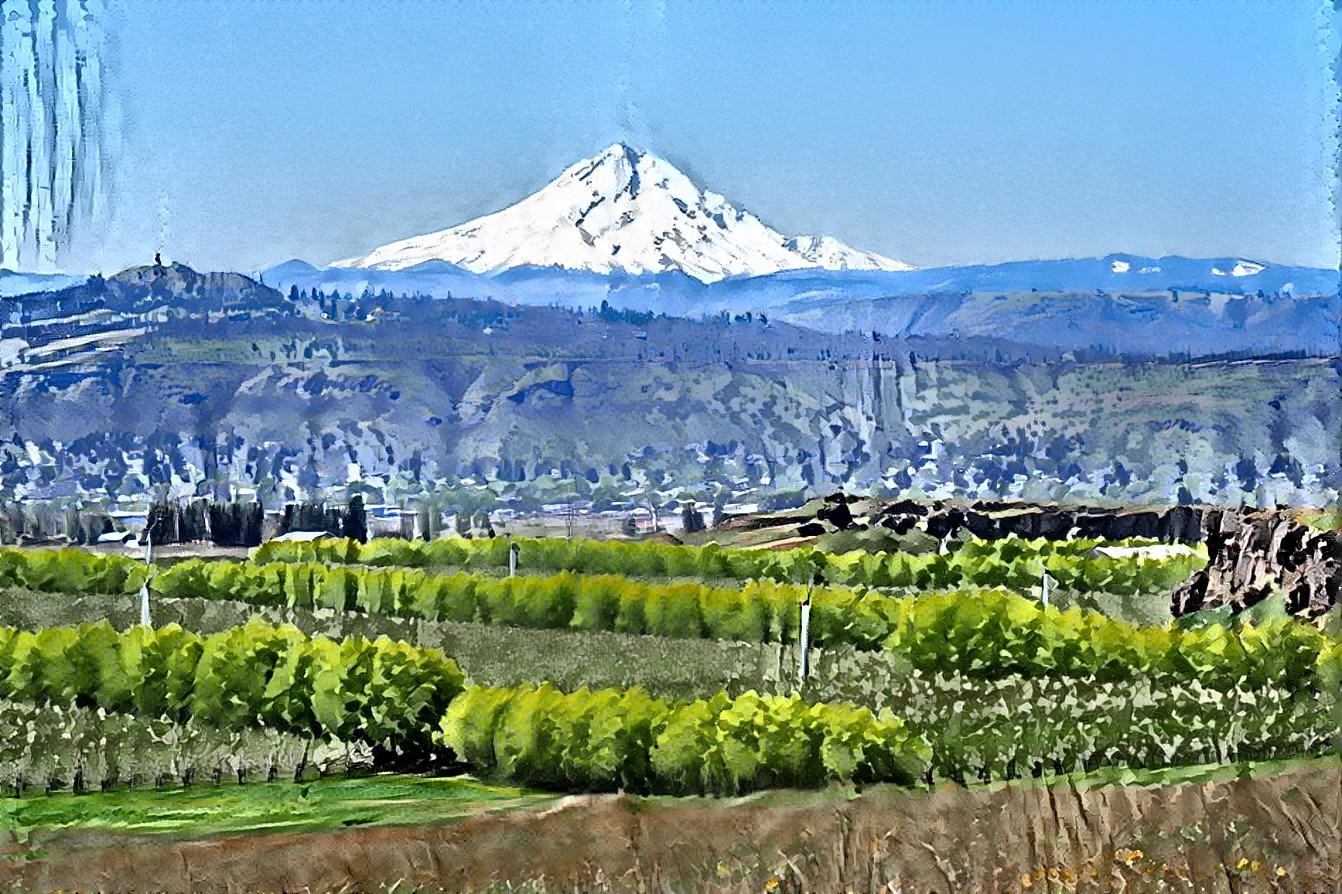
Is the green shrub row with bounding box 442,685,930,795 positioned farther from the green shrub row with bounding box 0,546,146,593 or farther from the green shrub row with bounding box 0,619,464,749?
the green shrub row with bounding box 0,546,146,593

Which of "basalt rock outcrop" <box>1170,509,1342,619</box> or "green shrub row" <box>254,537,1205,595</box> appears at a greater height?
"basalt rock outcrop" <box>1170,509,1342,619</box>

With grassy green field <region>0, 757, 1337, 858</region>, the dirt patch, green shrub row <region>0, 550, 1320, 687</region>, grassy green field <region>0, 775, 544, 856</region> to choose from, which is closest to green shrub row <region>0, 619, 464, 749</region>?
grassy green field <region>0, 775, 544, 856</region>

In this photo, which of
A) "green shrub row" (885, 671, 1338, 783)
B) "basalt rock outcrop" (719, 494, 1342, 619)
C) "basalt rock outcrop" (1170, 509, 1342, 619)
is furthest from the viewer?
"basalt rock outcrop" (719, 494, 1342, 619)

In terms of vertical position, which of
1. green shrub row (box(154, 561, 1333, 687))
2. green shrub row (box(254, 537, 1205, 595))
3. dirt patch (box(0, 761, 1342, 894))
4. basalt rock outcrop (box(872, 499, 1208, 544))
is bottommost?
basalt rock outcrop (box(872, 499, 1208, 544))

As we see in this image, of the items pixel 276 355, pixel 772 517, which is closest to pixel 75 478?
pixel 276 355

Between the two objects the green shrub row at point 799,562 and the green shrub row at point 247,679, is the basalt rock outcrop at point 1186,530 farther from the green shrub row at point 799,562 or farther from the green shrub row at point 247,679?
the green shrub row at point 247,679

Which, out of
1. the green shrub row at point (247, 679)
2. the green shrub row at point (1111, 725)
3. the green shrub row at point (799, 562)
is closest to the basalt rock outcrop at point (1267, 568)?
the green shrub row at point (1111, 725)

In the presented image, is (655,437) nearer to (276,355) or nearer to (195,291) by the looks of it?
(276,355)
